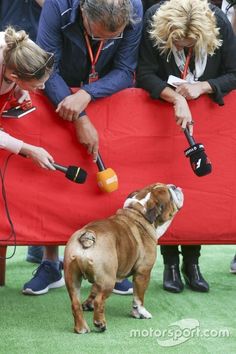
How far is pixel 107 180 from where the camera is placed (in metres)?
4.59

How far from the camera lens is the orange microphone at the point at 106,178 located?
4.59m

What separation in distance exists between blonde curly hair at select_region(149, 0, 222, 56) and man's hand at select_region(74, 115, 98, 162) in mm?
680

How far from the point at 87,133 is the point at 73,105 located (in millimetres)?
194

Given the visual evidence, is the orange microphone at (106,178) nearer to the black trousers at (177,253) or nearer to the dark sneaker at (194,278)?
the black trousers at (177,253)

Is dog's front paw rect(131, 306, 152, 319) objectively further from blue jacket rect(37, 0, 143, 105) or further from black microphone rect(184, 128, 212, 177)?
blue jacket rect(37, 0, 143, 105)

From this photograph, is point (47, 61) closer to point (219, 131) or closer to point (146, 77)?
point (146, 77)

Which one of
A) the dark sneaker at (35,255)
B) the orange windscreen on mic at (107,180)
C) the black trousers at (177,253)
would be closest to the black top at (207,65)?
the orange windscreen on mic at (107,180)

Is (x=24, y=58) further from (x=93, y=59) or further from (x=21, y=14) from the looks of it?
(x=21, y=14)

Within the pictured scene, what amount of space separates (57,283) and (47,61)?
1.65 meters

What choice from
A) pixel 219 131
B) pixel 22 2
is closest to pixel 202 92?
pixel 219 131

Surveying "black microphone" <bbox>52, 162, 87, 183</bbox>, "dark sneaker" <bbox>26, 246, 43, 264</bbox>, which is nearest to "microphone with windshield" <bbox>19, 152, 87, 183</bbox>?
"black microphone" <bbox>52, 162, 87, 183</bbox>

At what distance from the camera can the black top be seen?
4727mm

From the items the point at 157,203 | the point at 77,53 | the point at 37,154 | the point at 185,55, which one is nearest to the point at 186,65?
the point at 185,55

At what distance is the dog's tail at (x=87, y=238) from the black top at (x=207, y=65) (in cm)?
109
